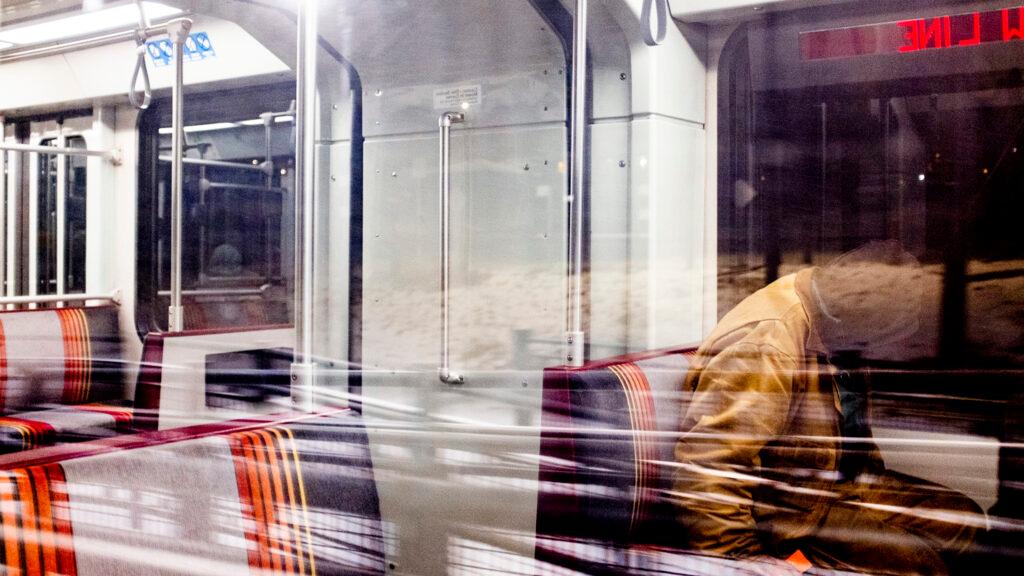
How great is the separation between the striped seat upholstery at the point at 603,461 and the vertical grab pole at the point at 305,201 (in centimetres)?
57

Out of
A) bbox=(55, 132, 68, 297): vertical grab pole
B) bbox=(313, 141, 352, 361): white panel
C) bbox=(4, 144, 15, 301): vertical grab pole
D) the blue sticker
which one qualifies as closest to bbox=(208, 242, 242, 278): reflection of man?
bbox=(313, 141, 352, 361): white panel

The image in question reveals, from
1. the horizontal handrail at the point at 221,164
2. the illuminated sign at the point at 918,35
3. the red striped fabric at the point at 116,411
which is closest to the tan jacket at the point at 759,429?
the illuminated sign at the point at 918,35

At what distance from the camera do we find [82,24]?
14.3 ft

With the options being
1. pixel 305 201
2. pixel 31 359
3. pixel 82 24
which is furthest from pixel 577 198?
pixel 82 24

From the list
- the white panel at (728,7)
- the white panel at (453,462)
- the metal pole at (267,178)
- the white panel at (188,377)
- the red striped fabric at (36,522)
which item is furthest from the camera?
the metal pole at (267,178)

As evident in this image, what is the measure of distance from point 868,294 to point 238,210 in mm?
2578

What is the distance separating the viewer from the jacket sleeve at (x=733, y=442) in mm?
1961

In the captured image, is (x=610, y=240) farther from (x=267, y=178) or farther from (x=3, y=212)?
(x=3, y=212)

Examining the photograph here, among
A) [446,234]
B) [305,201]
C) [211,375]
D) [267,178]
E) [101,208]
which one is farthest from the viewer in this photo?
[101,208]

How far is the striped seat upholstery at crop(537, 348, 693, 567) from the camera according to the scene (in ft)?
6.77

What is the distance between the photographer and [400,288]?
312 centimetres

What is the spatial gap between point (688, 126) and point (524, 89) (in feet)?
1.73

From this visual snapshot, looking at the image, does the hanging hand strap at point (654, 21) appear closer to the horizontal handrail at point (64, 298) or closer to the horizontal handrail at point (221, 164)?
the horizontal handrail at point (221, 164)

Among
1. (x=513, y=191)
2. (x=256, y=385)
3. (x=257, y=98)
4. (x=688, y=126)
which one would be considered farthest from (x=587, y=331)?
(x=257, y=98)
